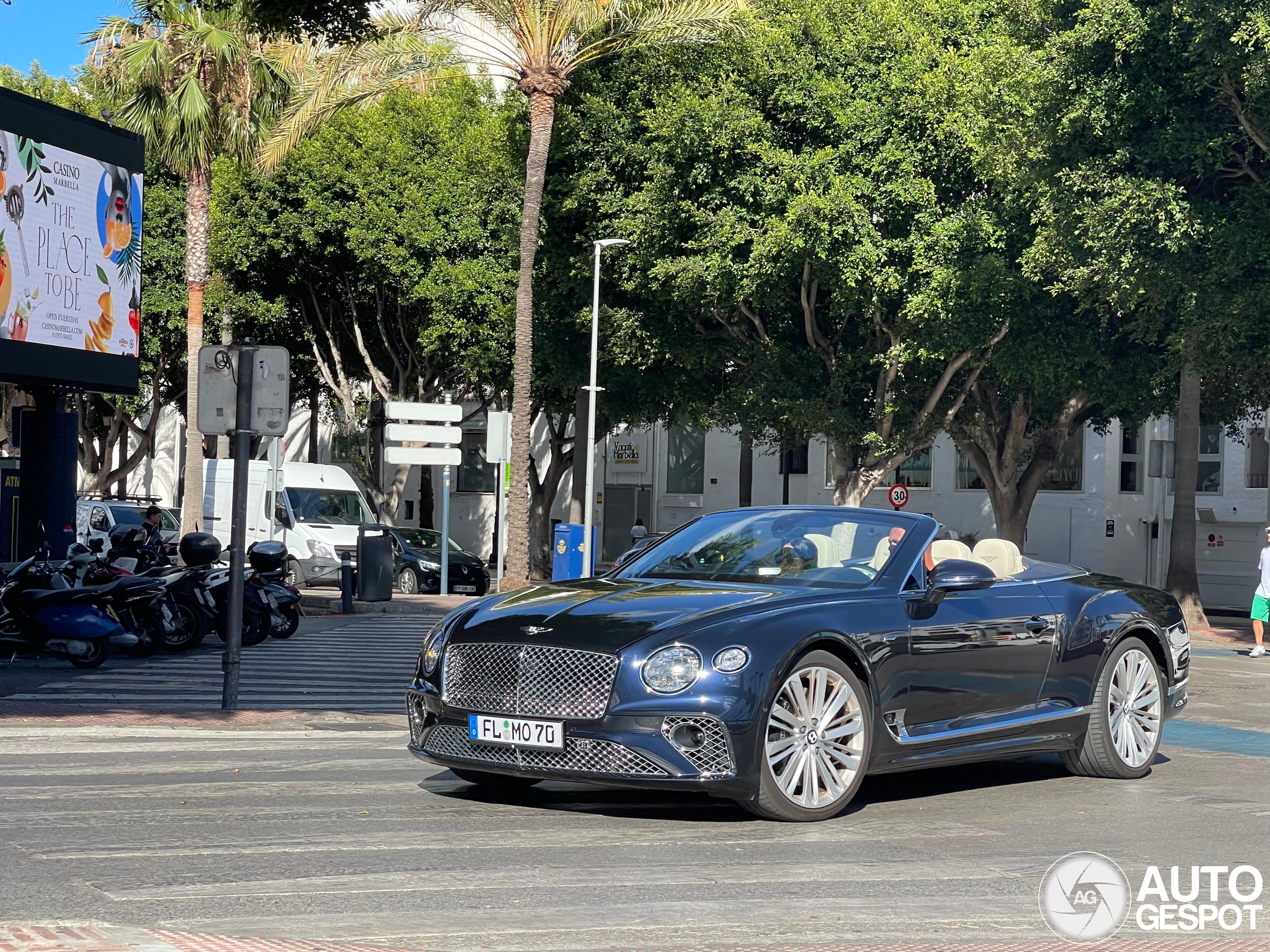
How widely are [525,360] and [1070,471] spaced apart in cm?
2588

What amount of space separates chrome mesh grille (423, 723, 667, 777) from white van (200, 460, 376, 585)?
24992 mm

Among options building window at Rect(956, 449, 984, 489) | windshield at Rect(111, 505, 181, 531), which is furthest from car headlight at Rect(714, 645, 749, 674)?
building window at Rect(956, 449, 984, 489)

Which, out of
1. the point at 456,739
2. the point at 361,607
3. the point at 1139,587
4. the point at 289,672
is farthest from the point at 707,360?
the point at 456,739

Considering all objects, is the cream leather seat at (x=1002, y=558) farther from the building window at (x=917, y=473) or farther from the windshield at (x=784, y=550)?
the building window at (x=917, y=473)

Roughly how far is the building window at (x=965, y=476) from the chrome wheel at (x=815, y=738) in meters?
46.4

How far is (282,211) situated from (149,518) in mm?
18277

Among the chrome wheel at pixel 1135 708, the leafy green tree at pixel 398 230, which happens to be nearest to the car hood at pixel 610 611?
the chrome wheel at pixel 1135 708

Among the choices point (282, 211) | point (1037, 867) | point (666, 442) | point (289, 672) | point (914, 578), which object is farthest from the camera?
point (666, 442)

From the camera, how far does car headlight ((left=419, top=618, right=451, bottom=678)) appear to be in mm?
7512

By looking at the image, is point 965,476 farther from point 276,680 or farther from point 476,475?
point 276,680

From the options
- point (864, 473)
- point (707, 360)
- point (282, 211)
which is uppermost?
point (282, 211)

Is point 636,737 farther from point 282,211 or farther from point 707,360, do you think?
point 282,211

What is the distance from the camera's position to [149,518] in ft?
84.1

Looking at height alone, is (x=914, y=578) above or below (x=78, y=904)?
above
